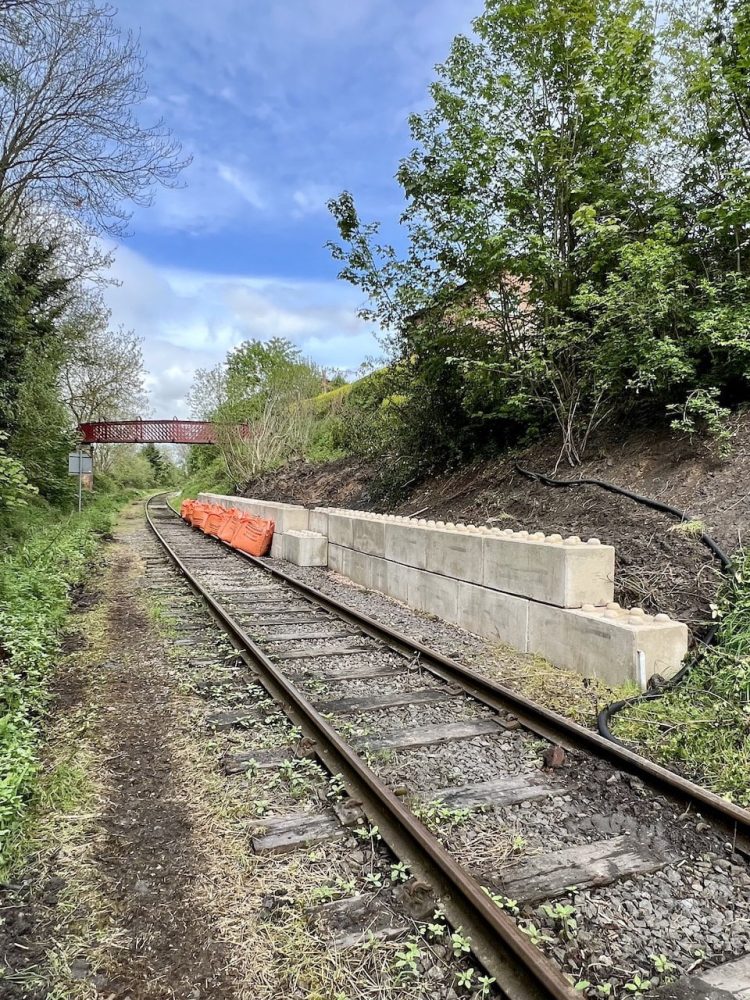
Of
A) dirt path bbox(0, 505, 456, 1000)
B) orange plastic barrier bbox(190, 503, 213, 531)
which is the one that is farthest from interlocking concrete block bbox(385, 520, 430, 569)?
orange plastic barrier bbox(190, 503, 213, 531)

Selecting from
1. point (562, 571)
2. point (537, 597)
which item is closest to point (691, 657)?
point (562, 571)

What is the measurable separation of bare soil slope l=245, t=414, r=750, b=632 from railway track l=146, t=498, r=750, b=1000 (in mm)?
2132

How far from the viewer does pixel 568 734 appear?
3.85 m

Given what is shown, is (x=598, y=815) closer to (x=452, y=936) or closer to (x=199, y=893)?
(x=452, y=936)

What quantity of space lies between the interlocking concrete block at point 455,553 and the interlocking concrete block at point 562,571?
657 millimetres

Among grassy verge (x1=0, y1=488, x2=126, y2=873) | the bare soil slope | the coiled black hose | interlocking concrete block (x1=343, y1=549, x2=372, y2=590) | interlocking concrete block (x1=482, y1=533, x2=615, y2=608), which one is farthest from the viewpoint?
interlocking concrete block (x1=343, y1=549, x2=372, y2=590)

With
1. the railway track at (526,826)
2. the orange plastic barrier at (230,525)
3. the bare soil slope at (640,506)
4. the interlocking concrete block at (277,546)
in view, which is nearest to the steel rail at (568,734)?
the railway track at (526,826)

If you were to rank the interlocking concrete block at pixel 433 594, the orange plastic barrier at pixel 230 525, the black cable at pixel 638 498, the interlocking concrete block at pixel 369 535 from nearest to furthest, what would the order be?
the black cable at pixel 638 498 < the interlocking concrete block at pixel 433 594 < the interlocking concrete block at pixel 369 535 < the orange plastic barrier at pixel 230 525

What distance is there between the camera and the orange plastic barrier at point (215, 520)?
56.9ft

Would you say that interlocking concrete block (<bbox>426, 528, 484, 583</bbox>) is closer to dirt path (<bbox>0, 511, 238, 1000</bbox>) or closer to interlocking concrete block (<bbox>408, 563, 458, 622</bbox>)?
interlocking concrete block (<bbox>408, 563, 458, 622</bbox>)

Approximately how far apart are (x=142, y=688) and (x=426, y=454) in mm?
9520

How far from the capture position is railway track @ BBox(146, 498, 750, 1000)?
213 centimetres

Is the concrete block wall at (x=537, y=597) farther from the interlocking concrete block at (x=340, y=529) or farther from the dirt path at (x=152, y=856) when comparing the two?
the dirt path at (x=152, y=856)

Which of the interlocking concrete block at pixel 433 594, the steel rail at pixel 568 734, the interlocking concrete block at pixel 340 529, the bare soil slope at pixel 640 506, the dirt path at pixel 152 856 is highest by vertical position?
the bare soil slope at pixel 640 506
